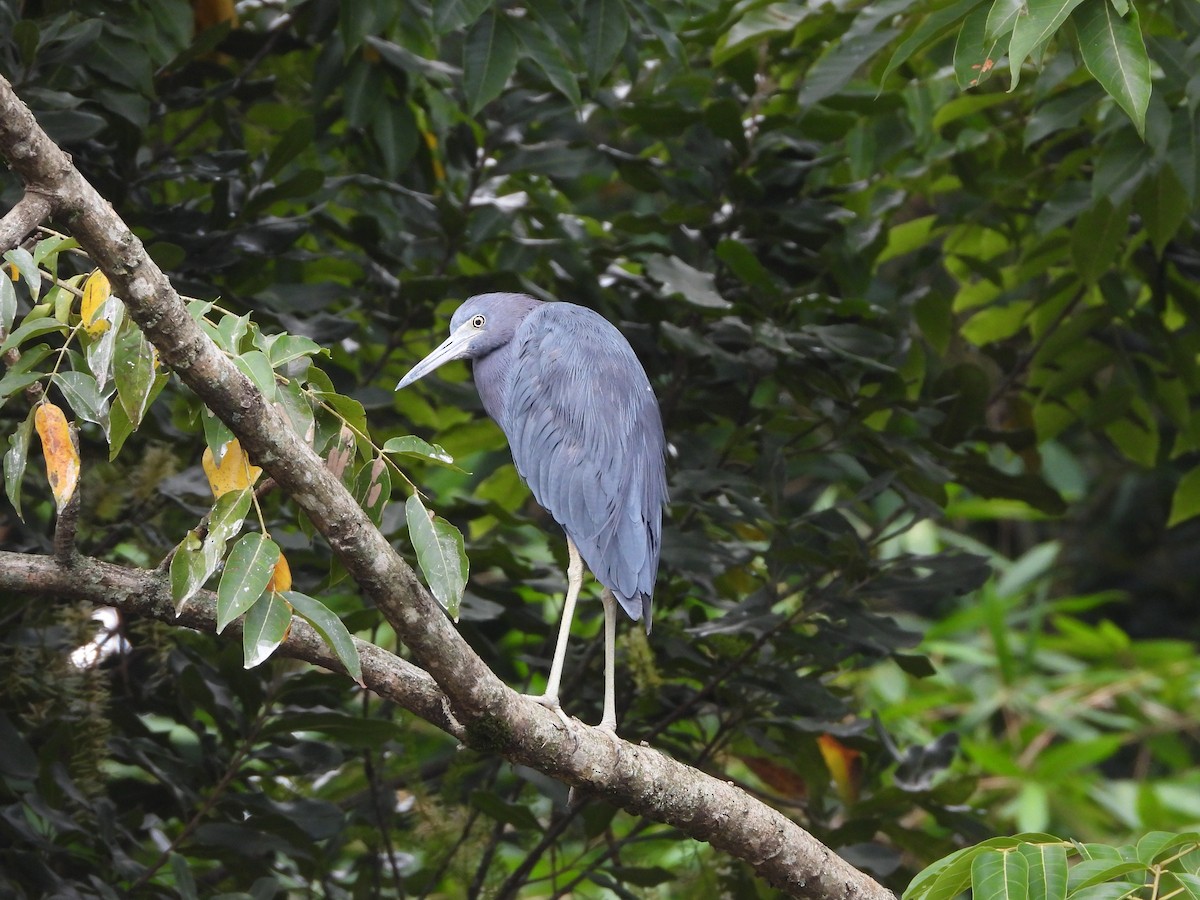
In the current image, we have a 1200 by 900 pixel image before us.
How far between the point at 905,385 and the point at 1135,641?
5.81 metres

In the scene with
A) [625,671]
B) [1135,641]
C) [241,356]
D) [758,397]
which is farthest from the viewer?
[1135,641]

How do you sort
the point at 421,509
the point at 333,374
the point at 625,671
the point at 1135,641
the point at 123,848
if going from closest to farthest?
1. the point at 421,509
2. the point at 123,848
3. the point at 333,374
4. the point at 625,671
5. the point at 1135,641

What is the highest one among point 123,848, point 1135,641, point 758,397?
point 758,397

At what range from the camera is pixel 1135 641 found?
Answer: 328 inches

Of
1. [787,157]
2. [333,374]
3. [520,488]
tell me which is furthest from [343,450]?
[787,157]

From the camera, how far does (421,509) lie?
1.79 meters

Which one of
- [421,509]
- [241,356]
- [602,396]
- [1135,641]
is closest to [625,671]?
[602,396]

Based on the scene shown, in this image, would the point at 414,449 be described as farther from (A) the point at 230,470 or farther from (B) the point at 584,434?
(B) the point at 584,434

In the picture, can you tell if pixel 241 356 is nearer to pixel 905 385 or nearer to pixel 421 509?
pixel 421 509

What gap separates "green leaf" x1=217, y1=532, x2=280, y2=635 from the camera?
1.58 meters

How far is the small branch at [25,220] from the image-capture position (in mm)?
1613

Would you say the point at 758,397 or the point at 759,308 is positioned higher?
the point at 759,308

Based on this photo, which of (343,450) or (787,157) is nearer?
(343,450)

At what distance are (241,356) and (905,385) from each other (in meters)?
2.12
